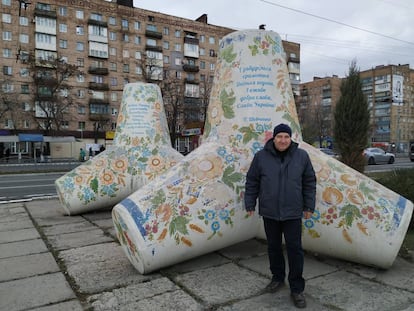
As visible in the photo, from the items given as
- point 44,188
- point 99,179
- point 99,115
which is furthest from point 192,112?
point 99,179

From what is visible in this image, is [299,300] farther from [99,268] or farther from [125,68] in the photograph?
[125,68]

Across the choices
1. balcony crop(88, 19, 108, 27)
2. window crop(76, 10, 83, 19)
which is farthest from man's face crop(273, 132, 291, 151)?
window crop(76, 10, 83, 19)

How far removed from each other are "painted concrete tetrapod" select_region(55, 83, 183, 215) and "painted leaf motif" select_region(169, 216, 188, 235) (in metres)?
3.64

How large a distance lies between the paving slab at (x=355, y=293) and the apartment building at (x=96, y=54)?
35.7 meters

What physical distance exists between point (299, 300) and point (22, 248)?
399cm

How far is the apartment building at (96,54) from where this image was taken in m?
43.4

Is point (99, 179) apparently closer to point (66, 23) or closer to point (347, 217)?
point (347, 217)

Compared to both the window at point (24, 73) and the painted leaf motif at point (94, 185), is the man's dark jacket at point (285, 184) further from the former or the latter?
the window at point (24, 73)

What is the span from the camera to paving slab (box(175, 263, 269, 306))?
3470mm

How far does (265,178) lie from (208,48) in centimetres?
5567

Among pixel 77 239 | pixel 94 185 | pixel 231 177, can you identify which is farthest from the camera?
pixel 94 185

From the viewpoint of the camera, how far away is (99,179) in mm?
7488

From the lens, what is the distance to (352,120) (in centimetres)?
1150

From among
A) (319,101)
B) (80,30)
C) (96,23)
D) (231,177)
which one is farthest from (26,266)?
(319,101)
